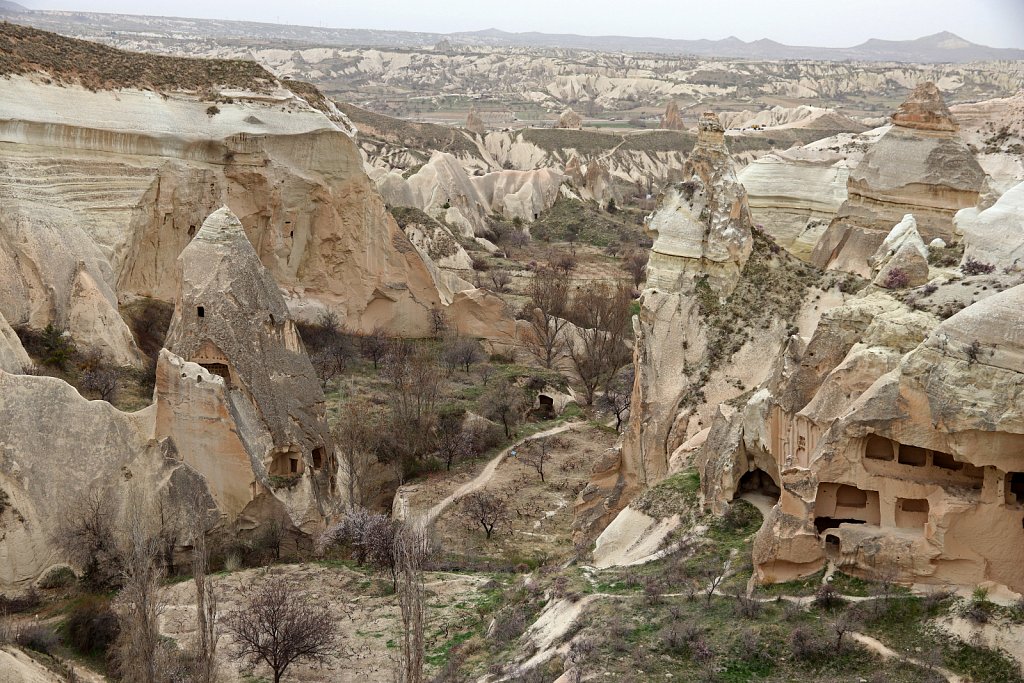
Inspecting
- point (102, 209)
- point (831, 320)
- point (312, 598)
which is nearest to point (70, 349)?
point (102, 209)

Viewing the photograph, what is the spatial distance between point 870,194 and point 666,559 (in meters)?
14.1

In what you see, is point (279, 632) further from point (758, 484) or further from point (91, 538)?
point (758, 484)

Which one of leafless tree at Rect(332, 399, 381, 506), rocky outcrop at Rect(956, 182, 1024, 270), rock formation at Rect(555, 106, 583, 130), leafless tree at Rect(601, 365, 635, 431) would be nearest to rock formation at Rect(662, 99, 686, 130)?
rock formation at Rect(555, 106, 583, 130)

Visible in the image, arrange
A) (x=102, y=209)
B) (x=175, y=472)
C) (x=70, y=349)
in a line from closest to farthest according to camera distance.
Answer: (x=175, y=472) < (x=70, y=349) < (x=102, y=209)

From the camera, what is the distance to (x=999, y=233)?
48.3 ft

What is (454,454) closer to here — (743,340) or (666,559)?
(743,340)

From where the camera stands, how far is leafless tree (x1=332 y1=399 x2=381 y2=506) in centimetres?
2273

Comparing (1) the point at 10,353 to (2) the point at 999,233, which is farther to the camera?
(1) the point at 10,353

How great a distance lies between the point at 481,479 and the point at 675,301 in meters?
7.16

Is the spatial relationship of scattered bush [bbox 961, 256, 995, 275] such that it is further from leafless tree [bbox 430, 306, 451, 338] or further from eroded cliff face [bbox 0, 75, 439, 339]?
leafless tree [bbox 430, 306, 451, 338]

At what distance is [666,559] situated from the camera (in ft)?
48.9

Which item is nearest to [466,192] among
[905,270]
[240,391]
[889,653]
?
[240,391]

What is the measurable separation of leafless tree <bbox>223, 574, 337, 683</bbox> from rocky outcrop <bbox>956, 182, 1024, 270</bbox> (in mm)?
9864

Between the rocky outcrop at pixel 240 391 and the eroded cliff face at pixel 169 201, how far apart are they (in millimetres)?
7727
